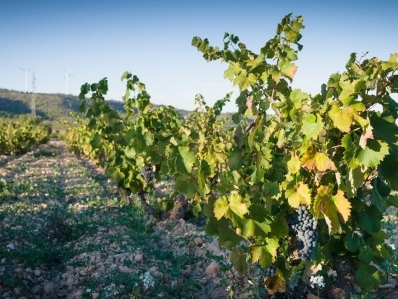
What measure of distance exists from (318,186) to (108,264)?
2.97m

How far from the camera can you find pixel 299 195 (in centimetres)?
286

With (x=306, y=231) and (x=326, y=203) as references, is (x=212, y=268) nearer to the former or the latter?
(x=306, y=231)

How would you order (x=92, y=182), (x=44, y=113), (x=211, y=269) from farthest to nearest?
(x=44, y=113) → (x=92, y=182) → (x=211, y=269)

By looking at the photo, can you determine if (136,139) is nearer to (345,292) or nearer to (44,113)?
(345,292)

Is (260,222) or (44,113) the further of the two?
(44,113)

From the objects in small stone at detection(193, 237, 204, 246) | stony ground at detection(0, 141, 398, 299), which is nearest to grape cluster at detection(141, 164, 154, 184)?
stony ground at detection(0, 141, 398, 299)

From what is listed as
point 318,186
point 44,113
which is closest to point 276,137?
point 318,186

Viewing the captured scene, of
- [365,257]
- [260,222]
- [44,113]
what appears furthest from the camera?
[44,113]

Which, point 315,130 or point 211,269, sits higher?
point 315,130

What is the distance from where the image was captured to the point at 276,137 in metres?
3.46

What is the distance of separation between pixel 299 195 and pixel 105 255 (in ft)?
10.7

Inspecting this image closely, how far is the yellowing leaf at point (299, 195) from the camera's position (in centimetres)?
280

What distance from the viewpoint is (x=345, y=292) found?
367 centimetres

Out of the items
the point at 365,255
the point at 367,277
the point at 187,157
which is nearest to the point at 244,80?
the point at 187,157
